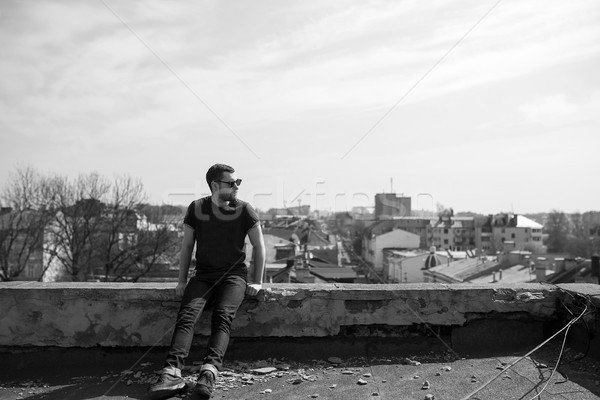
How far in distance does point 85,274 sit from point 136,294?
2955 cm

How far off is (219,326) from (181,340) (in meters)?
0.28

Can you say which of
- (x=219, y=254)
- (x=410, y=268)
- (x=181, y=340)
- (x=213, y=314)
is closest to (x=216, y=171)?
(x=219, y=254)

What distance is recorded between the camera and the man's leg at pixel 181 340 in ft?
10.7

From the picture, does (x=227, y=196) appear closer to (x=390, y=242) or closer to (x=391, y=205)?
(x=390, y=242)

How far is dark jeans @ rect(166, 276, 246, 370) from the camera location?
11.4 feet

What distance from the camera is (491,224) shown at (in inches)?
3420

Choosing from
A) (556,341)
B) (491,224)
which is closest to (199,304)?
(556,341)

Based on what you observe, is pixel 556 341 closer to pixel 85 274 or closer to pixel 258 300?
pixel 258 300

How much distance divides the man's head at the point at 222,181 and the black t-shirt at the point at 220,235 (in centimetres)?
10

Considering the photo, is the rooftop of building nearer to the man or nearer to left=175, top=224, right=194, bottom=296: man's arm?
left=175, top=224, right=194, bottom=296: man's arm

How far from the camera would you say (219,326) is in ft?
12.0

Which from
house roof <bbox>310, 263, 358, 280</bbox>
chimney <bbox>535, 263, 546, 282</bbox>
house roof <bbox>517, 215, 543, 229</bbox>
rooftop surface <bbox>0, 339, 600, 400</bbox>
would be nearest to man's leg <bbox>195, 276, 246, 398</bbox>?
rooftop surface <bbox>0, 339, 600, 400</bbox>

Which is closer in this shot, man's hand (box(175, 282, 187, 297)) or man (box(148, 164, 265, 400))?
man (box(148, 164, 265, 400))

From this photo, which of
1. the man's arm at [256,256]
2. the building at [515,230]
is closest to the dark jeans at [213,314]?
the man's arm at [256,256]
